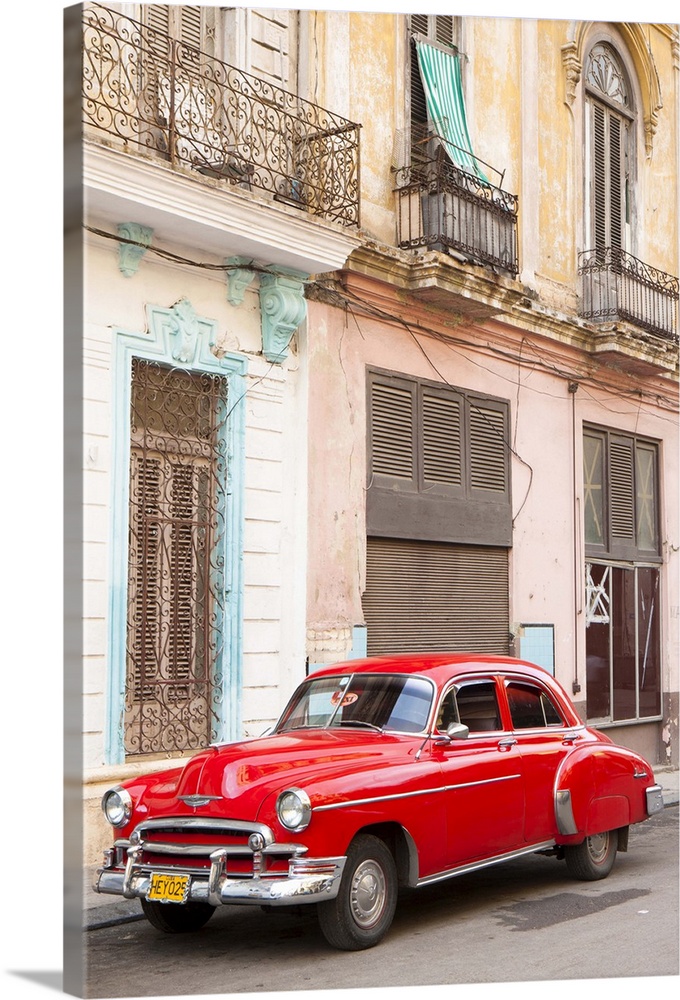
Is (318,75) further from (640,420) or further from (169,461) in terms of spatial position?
(640,420)

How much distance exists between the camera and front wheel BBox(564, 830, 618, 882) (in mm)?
7887

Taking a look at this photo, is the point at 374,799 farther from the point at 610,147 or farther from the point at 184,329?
the point at 610,147

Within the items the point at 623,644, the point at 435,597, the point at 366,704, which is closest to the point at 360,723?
the point at 366,704

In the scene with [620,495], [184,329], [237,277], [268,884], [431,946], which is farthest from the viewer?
[620,495]

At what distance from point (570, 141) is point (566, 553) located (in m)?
4.26

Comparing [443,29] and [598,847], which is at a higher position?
[443,29]

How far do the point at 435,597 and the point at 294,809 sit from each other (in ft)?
17.8

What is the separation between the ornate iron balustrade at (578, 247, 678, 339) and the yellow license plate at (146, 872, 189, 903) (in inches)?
353

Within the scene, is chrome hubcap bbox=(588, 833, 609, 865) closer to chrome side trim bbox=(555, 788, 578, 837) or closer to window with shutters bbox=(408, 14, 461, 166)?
chrome side trim bbox=(555, 788, 578, 837)

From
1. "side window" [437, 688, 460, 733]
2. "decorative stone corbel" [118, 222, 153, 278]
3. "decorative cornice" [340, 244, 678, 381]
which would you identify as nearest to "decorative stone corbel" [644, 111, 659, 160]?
"decorative cornice" [340, 244, 678, 381]

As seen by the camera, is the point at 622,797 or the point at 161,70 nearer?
the point at 622,797

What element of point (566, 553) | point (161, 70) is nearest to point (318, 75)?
point (161, 70)

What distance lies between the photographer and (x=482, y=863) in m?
6.88

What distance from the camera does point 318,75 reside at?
400 inches
